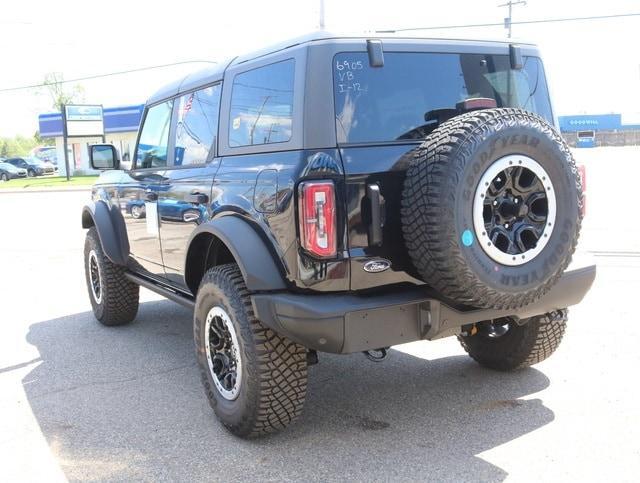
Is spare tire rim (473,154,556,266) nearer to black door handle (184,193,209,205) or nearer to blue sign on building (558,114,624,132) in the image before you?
black door handle (184,193,209,205)

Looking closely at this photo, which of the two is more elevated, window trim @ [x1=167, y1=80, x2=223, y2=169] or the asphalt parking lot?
window trim @ [x1=167, y1=80, x2=223, y2=169]

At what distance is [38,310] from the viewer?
683 cm

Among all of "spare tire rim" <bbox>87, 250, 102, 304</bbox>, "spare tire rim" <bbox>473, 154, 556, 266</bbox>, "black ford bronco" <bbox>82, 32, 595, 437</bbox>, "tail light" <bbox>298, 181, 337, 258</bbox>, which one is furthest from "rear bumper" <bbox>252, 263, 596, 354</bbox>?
"spare tire rim" <bbox>87, 250, 102, 304</bbox>

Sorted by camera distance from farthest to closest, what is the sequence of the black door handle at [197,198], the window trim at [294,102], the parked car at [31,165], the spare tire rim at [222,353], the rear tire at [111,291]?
Answer: the parked car at [31,165] < the rear tire at [111,291] < the black door handle at [197,198] < the spare tire rim at [222,353] < the window trim at [294,102]

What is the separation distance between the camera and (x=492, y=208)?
2.96 metres

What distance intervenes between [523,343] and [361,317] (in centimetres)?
164

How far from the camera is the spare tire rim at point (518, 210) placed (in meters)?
2.94

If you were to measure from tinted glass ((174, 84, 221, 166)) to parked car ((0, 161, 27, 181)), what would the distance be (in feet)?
155

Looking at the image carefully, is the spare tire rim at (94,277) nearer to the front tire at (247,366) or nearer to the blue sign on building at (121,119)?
the front tire at (247,366)

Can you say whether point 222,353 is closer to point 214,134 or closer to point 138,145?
point 214,134

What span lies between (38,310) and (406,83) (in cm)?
511

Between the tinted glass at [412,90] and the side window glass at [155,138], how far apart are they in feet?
6.62

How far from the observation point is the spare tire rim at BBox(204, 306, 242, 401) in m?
3.49

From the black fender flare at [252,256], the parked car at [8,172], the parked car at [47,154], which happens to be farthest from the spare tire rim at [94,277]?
the parked car at [47,154]
